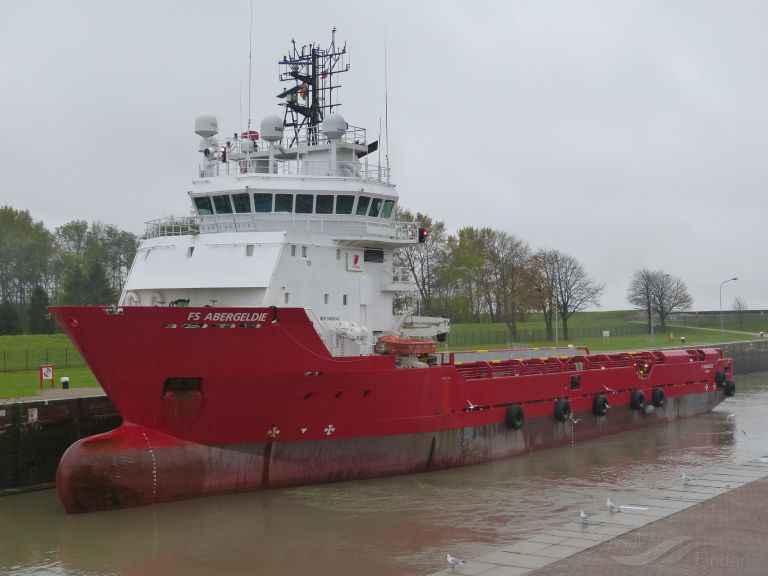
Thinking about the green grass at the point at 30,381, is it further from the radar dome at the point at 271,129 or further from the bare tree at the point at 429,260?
the bare tree at the point at 429,260

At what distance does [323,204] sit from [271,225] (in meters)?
1.29

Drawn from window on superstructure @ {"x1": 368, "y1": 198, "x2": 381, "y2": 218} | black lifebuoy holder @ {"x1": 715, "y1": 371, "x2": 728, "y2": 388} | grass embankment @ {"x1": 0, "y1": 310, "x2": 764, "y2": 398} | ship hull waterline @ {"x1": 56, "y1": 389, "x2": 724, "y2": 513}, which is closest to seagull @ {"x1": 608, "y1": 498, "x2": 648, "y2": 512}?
ship hull waterline @ {"x1": 56, "y1": 389, "x2": 724, "y2": 513}

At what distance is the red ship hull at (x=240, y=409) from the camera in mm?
15602

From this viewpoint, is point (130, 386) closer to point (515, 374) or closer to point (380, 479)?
point (380, 479)

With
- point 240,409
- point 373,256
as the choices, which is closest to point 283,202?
point 373,256

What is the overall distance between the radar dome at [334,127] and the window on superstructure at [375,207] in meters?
1.88

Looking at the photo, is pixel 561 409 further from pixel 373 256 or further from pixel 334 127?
pixel 334 127

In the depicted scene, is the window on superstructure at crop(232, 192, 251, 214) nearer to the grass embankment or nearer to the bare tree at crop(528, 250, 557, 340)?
the grass embankment

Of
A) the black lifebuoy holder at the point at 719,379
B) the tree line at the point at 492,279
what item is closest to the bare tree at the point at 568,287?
the tree line at the point at 492,279

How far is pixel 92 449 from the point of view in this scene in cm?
1559

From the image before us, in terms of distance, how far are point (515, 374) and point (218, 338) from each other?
9441 mm

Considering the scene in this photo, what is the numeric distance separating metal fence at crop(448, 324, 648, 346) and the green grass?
1095 inches

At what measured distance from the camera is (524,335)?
63938mm

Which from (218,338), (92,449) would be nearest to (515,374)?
(218,338)
